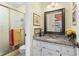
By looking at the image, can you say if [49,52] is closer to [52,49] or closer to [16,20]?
[52,49]

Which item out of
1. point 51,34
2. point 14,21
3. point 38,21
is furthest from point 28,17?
point 14,21

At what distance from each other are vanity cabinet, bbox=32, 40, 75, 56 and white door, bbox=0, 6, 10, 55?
2.37 ft

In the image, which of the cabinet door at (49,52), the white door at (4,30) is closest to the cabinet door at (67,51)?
the cabinet door at (49,52)

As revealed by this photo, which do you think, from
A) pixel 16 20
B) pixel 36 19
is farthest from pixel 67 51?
pixel 16 20

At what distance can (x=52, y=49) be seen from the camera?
1.95 m

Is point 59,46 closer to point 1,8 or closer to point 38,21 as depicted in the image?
point 38,21

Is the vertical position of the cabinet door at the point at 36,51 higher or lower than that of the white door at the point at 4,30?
lower

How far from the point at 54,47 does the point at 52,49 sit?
56 millimetres

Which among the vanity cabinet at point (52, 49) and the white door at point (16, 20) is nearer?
the vanity cabinet at point (52, 49)

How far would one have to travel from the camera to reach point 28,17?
2.52m

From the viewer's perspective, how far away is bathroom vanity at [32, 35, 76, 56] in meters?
1.66

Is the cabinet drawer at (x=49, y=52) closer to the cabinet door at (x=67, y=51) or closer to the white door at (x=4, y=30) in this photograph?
the cabinet door at (x=67, y=51)

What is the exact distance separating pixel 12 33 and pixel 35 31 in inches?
25.2

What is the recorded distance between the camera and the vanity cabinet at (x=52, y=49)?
1.67m
